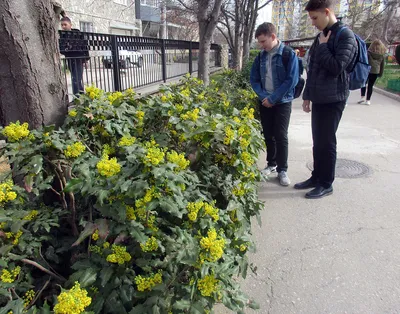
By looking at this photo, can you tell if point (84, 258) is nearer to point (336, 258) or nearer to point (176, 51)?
point (336, 258)

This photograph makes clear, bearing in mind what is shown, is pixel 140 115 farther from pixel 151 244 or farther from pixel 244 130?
pixel 151 244

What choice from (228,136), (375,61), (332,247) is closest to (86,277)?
(228,136)

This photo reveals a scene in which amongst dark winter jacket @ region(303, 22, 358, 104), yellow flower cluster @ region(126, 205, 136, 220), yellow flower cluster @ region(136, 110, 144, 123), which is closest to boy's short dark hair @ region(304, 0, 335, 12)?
dark winter jacket @ region(303, 22, 358, 104)

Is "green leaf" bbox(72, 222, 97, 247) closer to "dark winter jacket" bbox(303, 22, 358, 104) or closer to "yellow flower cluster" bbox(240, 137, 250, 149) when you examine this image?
"yellow flower cluster" bbox(240, 137, 250, 149)

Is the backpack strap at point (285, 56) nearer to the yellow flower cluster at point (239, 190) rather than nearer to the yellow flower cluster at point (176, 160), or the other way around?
the yellow flower cluster at point (239, 190)

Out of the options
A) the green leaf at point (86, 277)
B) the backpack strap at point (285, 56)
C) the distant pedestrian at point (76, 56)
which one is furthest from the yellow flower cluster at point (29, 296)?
the distant pedestrian at point (76, 56)

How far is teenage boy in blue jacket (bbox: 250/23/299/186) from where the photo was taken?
369cm

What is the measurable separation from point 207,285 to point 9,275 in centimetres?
83

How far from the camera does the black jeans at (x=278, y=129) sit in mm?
3906

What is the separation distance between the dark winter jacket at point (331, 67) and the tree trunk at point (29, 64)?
243cm

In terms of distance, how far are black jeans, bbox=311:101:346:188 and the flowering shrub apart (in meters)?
1.77

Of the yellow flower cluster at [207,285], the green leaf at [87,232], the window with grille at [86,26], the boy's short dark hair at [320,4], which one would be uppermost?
the window with grille at [86,26]

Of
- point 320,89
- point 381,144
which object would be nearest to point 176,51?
point 381,144

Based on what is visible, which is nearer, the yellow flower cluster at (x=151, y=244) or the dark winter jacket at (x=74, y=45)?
the yellow flower cluster at (x=151, y=244)
